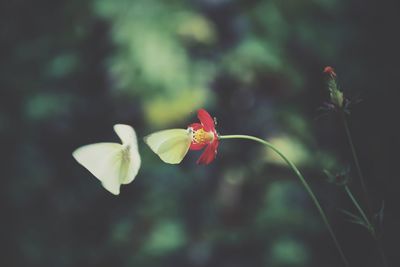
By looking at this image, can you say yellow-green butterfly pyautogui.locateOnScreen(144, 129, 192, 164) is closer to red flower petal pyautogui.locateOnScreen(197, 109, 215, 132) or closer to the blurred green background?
red flower petal pyautogui.locateOnScreen(197, 109, 215, 132)

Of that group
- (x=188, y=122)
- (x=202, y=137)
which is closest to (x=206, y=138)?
(x=202, y=137)

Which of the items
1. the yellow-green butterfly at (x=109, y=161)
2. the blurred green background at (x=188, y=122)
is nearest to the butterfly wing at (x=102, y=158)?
the yellow-green butterfly at (x=109, y=161)

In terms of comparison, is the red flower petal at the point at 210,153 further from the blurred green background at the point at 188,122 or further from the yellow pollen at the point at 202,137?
the blurred green background at the point at 188,122

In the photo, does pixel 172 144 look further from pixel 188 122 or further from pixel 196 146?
pixel 188 122

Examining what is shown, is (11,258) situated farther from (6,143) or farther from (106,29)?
(106,29)

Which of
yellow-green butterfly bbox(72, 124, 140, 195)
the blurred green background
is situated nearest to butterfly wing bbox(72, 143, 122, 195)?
yellow-green butterfly bbox(72, 124, 140, 195)

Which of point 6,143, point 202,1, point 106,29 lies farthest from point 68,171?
point 202,1
